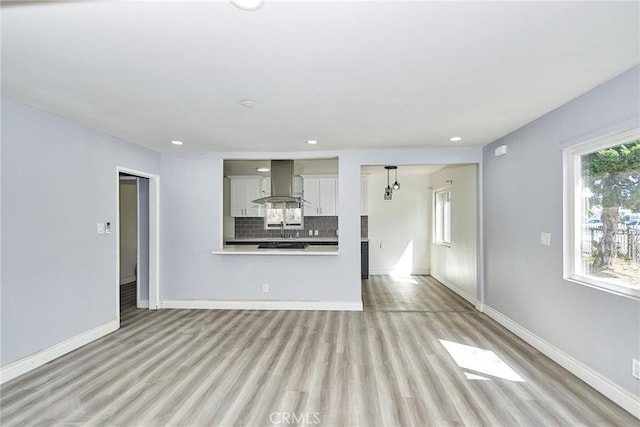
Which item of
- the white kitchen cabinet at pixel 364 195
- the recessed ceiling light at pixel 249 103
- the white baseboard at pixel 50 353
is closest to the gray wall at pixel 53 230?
the white baseboard at pixel 50 353

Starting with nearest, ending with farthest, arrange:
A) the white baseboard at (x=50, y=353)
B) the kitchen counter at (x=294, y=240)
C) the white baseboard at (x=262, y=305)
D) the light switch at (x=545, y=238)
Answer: the white baseboard at (x=50, y=353) → the light switch at (x=545, y=238) → the white baseboard at (x=262, y=305) → the kitchen counter at (x=294, y=240)

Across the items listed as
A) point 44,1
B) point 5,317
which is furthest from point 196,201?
point 44,1

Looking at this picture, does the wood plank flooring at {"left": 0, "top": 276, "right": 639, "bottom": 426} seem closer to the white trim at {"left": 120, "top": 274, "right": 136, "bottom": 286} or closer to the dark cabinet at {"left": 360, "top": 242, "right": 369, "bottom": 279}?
the white trim at {"left": 120, "top": 274, "right": 136, "bottom": 286}

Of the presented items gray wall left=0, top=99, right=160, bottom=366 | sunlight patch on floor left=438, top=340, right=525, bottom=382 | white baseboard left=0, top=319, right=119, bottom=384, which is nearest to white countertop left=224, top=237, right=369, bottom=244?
gray wall left=0, top=99, right=160, bottom=366

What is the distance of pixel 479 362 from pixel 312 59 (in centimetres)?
295

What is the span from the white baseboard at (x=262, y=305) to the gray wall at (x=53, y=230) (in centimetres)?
109

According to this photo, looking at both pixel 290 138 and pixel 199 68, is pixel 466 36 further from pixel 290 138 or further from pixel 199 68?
pixel 290 138

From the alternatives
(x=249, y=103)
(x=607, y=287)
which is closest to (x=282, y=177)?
(x=249, y=103)

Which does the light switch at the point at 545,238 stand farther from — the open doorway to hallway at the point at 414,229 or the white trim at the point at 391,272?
the white trim at the point at 391,272

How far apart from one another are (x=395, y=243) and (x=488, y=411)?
17.4 feet

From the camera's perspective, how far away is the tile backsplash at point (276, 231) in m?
7.29

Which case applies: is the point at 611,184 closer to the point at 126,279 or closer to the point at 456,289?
the point at 456,289

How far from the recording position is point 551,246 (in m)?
3.06

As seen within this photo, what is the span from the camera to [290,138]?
4.02 meters
